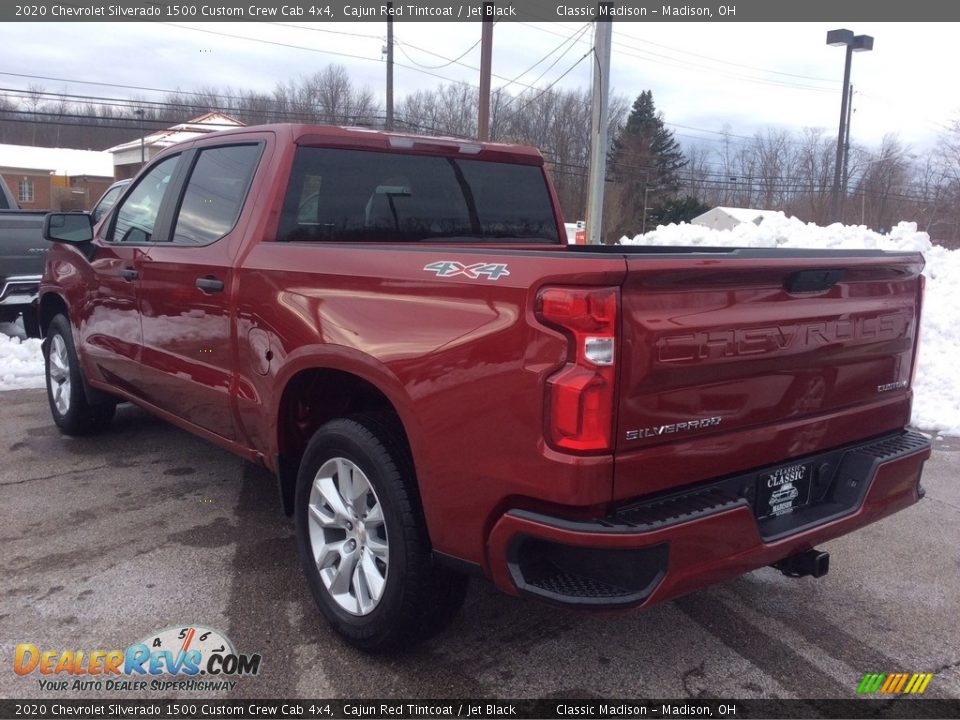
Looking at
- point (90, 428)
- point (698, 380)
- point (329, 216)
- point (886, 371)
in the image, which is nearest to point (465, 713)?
point (698, 380)

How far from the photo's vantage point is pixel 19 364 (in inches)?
324

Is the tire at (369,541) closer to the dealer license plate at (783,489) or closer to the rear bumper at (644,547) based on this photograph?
the rear bumper at (644,547)

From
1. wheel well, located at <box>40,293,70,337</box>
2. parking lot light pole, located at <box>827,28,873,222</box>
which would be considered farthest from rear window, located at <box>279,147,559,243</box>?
parking lot light pole, located at <box>827,28,873,222</box>

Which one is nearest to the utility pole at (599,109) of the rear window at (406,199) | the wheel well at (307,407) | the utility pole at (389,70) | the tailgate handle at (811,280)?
the rear window at (406,199)

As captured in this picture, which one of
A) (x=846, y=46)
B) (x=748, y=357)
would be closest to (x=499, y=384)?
(x=748, y=357)

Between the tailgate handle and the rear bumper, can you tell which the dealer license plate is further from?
the tailgate handle

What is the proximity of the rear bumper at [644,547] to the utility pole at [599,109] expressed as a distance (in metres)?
9.91

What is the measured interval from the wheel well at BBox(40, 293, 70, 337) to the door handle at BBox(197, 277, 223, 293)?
2366 mm

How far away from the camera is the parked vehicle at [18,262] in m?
8.42

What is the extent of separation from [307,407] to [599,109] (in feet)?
31.9

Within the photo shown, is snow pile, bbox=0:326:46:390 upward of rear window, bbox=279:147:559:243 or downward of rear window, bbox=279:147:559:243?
downward

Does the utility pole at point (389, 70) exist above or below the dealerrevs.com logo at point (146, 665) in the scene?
above

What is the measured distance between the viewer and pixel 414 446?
2.71 m

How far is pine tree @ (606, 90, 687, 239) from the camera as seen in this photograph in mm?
48500
